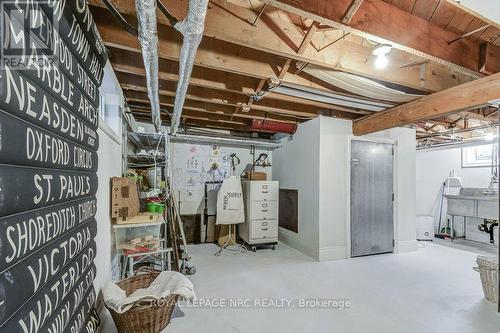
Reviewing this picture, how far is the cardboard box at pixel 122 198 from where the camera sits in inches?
91.2

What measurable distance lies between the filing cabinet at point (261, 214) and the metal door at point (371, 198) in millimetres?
1321

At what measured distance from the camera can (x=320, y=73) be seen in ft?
7.79

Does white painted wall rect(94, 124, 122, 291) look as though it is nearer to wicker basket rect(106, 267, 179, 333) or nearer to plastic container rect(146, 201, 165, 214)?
wicker basket rect(106, 267, 179, 333)

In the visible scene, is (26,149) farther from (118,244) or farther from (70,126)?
(118,244)

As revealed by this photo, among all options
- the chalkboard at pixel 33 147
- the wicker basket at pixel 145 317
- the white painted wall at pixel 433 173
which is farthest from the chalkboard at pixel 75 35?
the white painted wall at pixel 433 173

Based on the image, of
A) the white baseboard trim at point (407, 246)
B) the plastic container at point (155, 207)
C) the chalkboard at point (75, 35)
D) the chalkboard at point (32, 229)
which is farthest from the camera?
the white baseboard trim at point (407, 246)

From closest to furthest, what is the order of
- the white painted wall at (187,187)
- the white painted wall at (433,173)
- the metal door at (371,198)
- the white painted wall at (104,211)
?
1. the white painted wall at (104,211)
2. the metal door at (371,198)
3. the white painted wall at (187,187)
4. the white painted wall at (433,173)

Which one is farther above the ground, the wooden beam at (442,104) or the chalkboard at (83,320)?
the wooden beam at (442,104)

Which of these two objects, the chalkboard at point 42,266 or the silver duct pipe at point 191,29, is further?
the silver duct pipe at point 191,29

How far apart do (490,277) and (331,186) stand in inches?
78.4

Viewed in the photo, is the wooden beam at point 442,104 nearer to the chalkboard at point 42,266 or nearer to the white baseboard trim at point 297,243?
the white baseboard trim at point 297,243

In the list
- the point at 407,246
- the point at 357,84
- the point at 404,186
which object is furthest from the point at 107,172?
the point at 407,246

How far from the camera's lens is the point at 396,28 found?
1751 mm

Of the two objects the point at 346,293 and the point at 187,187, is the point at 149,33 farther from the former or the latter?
the point at 187,187
